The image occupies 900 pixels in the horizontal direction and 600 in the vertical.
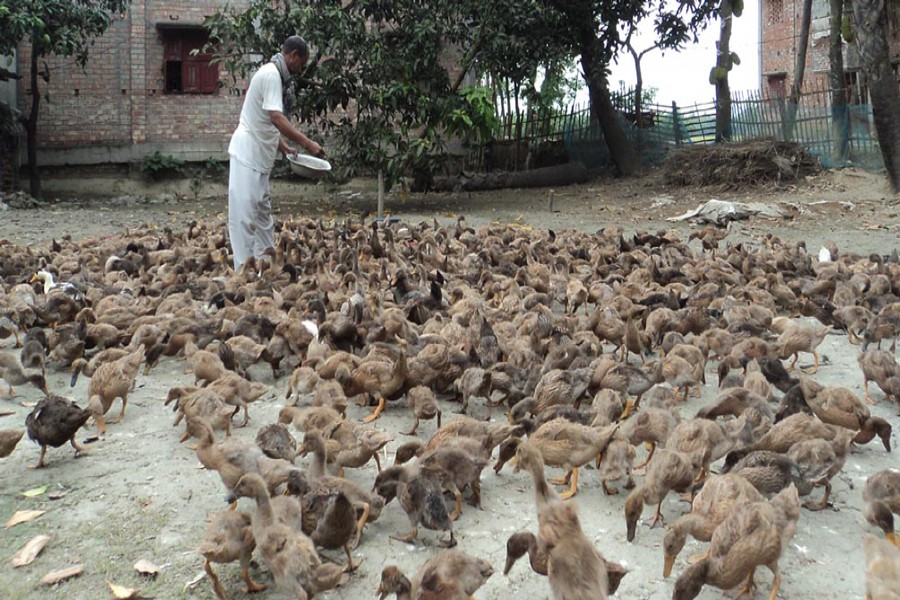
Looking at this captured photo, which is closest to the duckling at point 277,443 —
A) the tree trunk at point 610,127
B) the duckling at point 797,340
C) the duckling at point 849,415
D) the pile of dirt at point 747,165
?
the duckling at point 849,415

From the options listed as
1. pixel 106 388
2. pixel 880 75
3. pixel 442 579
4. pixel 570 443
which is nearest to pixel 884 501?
pixel 570 443

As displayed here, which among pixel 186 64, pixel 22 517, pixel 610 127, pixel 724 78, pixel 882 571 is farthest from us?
pixel 610 127

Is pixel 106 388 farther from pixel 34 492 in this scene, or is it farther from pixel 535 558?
pixel 535 558

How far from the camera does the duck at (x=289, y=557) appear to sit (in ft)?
10.1

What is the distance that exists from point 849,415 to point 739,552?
6.36 feet

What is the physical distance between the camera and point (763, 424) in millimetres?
4484

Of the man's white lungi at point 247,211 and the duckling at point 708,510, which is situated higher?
the man's white lungi at point 247,211

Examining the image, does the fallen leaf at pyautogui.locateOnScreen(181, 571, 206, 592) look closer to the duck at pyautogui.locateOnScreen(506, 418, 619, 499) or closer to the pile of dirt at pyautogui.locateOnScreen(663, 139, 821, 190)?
the duck at pyautogui.locateOnScreen(506, 418, 619, 499)

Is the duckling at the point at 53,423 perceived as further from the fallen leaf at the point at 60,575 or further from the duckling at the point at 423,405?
the duckling at the point at 423,405

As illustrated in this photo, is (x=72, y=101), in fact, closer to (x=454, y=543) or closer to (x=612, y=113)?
(x=612, y=113)

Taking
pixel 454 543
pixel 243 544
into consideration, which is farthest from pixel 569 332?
pixel 243 544

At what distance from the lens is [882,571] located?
2.79 m

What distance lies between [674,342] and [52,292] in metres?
5.17

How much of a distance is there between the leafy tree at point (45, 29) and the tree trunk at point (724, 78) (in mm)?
13887
